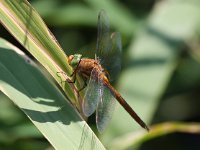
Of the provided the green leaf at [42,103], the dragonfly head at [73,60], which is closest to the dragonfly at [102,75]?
the dragonfly head at [73,60]

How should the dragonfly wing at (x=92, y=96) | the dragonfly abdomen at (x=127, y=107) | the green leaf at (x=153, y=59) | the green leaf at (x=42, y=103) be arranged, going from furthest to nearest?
1. the green leaf at (x=153, y=59)
2. the dragonfly abdomen at (x=127, y=107)
3. the dragonfly wing at (x=92, y=96)
4. the green leaf at (x=42, y=103)

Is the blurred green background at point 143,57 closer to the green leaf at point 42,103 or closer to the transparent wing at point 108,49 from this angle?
the transparent wing at point 108,49

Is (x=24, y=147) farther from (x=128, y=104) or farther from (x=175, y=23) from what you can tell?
(x=175, y=23)

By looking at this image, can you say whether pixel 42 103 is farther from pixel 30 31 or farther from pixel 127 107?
pixel 127 107

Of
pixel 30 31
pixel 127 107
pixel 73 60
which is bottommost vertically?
pixel 127 107

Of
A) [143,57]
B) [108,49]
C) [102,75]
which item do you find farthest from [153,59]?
[102,75]

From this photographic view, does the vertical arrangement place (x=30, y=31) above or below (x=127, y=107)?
above
